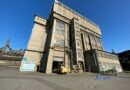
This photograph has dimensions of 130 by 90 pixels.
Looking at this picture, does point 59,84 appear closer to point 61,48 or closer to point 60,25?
point 61,48

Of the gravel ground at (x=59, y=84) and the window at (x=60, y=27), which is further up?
the window at (x=60, y=27)

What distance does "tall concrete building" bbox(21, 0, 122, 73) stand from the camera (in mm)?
24188

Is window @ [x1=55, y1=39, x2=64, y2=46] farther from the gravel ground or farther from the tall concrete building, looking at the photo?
the gravel ground

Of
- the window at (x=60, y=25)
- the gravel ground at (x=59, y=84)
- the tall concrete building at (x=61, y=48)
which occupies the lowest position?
the gravel ground at (x=59, y=84)

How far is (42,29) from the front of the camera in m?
29.4

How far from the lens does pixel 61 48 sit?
2573cm

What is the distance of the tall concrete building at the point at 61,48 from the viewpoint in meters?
24.2

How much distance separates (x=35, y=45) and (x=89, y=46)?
851 inches

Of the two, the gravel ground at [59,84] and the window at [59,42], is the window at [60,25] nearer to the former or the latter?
the window at [59,42]

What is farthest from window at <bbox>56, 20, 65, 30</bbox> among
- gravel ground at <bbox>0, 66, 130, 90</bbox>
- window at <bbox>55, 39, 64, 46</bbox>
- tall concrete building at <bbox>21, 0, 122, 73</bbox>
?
gravel ground at <bbox>0, 66, 130, 90</bbox>

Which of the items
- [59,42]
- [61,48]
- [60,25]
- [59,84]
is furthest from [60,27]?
[59,84]

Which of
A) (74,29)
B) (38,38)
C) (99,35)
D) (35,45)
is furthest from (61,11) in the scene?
(99,35)

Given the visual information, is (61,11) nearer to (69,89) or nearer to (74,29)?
(74,29)

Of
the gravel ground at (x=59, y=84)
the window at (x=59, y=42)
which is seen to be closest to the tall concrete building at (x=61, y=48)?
the window at (x=59, y=42)
